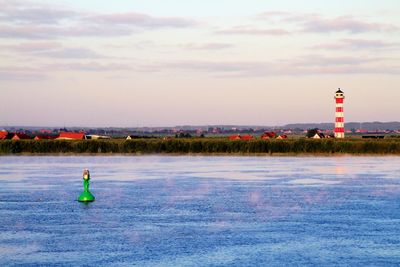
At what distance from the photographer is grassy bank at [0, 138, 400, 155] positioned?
77.4 meters

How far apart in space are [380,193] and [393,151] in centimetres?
4749

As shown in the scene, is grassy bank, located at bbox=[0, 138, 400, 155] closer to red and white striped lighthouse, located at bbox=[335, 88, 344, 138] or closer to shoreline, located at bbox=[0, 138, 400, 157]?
shoreline, located at bbox=[0, 138, 400, 157]

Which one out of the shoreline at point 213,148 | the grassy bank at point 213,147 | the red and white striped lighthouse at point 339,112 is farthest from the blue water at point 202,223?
the red and white striped lighthouse at point 339,112

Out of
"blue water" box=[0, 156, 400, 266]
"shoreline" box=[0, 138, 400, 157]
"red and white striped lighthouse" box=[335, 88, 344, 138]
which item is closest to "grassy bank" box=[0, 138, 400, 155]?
"shoreline" box=[0, 138, 400, 157]

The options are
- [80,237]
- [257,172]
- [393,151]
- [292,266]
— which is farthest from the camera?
[393,151]

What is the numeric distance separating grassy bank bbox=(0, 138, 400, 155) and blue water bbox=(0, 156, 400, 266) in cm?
4057

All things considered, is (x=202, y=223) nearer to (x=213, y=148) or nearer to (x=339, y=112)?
(x=213, y=148)

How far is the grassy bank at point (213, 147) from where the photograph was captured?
77438mm

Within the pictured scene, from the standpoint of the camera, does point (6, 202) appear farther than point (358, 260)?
Yes

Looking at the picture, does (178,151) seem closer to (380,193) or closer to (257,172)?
(257,172)

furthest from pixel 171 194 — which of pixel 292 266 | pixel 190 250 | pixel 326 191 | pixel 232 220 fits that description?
pixel 292 266

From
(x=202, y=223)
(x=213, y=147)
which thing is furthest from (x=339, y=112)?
(x=202, y=223)

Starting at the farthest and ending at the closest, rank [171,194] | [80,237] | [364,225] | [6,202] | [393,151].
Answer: [393,151] → [171,194] → [6,202] → [364,225] → [80,237]

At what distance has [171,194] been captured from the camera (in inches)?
1212
